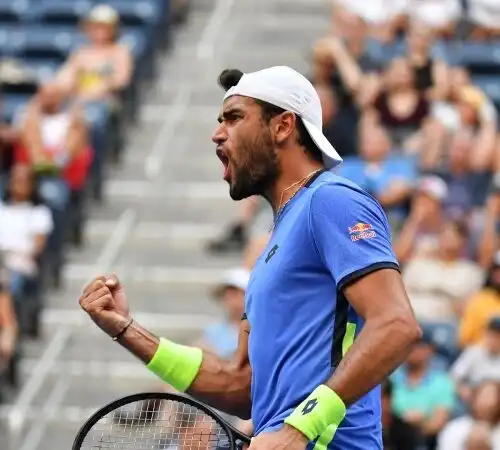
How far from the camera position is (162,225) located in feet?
33.1

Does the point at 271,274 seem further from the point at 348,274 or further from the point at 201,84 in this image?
the point at 201,84

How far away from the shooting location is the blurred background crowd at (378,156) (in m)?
7.78

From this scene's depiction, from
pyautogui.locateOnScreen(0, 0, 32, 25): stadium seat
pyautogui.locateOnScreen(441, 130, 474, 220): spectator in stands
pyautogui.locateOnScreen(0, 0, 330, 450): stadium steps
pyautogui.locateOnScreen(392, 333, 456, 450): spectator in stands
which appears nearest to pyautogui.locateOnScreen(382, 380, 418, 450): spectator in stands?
pyautogui.locateOnScreen(392, 333, 456, 450): spectator in stands

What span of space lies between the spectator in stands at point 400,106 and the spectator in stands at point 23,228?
242 cm

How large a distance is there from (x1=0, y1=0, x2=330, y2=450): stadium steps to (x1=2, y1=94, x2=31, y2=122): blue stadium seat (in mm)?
861

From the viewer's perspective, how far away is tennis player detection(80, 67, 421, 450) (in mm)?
3113

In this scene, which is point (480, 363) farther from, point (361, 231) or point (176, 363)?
point (361, 231)

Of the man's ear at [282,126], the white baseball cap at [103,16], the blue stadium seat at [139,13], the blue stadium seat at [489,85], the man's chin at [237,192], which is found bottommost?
the blue stadium seat at [139,13]

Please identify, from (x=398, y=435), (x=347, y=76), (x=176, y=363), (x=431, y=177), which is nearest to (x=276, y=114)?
(x=176, y=363)

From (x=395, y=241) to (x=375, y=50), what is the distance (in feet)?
8.61

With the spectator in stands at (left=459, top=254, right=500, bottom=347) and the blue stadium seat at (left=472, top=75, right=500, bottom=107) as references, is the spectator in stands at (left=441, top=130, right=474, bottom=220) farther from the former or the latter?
the blue stadium seat at (left=472, top=75, right=500, bottom=107)

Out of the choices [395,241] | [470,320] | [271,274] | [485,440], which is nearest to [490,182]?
[395,241]

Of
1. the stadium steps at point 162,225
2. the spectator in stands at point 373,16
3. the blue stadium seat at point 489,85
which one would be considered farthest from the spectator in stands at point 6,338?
the blue stadium seat at point 489,85

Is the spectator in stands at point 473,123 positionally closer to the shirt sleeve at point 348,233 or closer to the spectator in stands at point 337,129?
the spectator in stands at point 337,129
